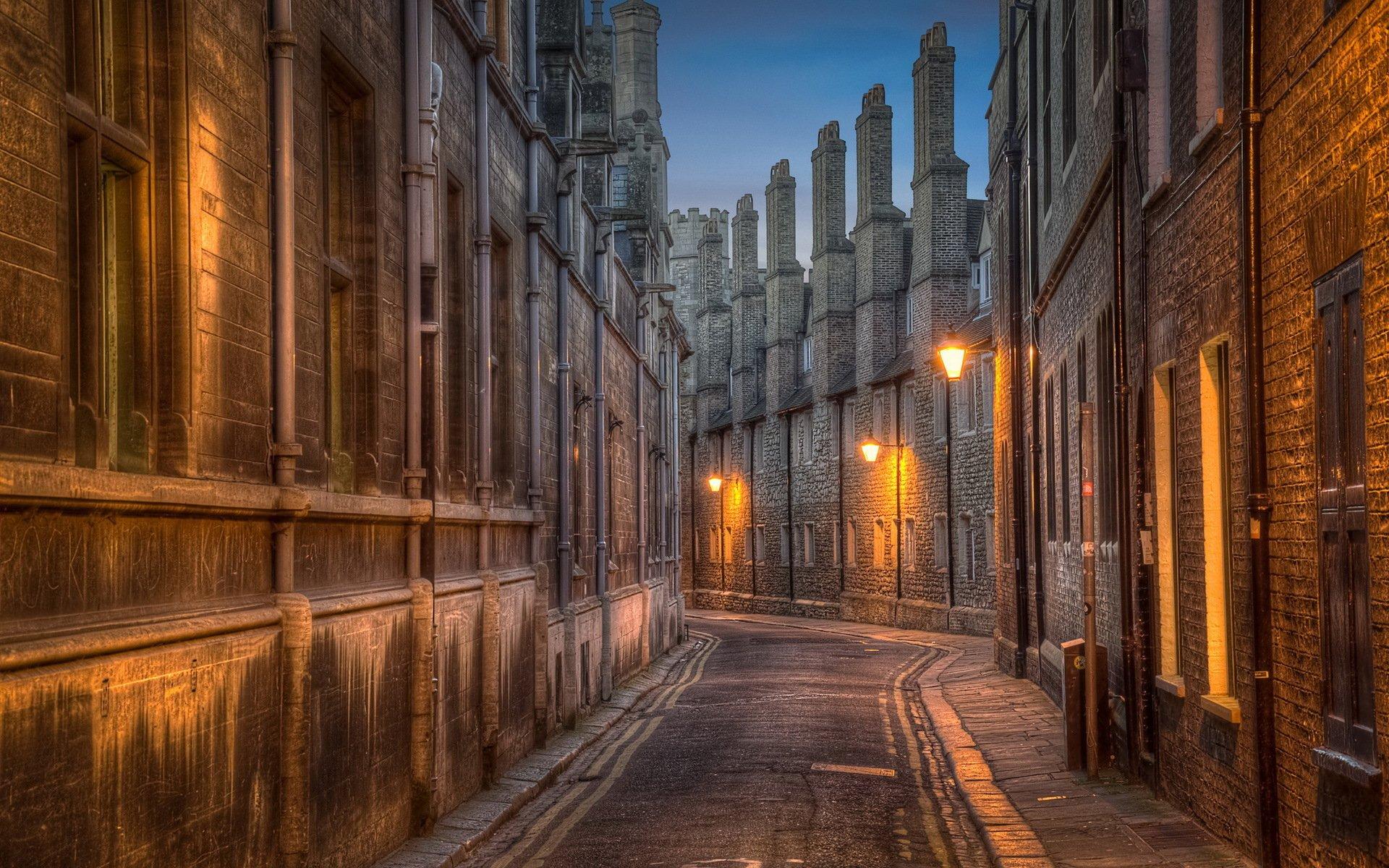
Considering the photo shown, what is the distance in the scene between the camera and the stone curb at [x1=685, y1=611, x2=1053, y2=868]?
31.5ft

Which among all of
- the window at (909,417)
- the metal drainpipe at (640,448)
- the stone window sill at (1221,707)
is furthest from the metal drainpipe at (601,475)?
the window at (909,417)

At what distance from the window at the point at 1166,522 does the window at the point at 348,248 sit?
578 cm

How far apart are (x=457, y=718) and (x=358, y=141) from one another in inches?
177

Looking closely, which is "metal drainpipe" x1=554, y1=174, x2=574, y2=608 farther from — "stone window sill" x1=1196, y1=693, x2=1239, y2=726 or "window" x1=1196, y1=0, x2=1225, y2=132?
"window" x1=1196, y1=0, x2=1225, y2=132

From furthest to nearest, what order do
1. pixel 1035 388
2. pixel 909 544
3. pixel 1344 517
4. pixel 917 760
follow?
pixel 909 544, pixel 1035 388, pixel 917 760, pixel 1344 517

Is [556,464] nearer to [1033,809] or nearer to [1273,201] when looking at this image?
[1033,809]

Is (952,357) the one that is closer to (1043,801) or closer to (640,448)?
(640,448)

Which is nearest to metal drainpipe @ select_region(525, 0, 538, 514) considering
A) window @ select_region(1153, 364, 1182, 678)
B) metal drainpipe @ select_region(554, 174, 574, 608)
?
metal drainpipe @ select_region(554, 174, 574, 608)

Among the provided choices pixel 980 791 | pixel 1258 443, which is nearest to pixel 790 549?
pixel 980 791

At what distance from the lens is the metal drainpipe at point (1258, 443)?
26.0ft

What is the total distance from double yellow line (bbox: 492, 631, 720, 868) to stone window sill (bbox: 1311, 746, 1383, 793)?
4925 mm

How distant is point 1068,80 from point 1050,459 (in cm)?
498

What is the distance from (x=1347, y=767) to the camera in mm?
6641

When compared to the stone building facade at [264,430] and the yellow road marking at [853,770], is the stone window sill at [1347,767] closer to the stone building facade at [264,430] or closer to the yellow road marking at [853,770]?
the stone building facade at [264,430]
